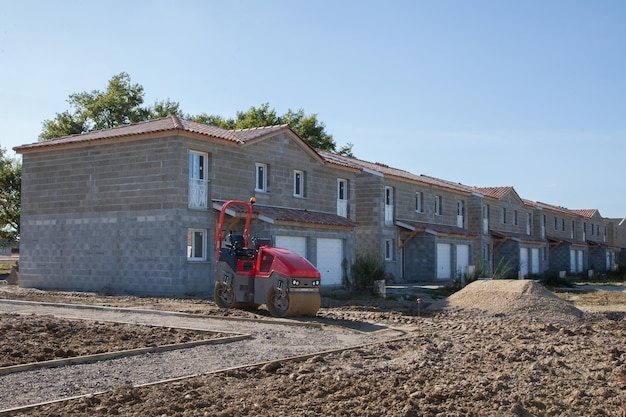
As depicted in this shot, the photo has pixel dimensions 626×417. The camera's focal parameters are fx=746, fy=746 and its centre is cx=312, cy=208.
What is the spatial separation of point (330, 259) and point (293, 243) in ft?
8.91

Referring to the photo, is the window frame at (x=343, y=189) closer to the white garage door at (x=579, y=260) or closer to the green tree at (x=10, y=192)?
the green tree at (x=10, y=192)

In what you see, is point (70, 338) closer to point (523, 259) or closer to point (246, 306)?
point (246, 306)

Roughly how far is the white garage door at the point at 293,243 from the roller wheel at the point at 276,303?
32.0ft

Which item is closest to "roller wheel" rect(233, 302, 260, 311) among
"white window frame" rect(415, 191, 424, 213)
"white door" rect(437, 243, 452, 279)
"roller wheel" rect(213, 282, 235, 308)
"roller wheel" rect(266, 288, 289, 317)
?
"roller wheel" rect(213, 282, 235, 308)

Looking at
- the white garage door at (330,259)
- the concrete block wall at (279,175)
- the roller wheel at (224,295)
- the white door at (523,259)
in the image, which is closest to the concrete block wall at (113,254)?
the concrete block wall at (279,175)

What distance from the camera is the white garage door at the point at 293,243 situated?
25841 millimetres

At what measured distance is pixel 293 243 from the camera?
2650cm

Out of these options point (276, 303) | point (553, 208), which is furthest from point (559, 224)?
point (276, 303)

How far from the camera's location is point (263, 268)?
16125mm

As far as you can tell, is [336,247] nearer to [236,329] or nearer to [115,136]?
[115,136]

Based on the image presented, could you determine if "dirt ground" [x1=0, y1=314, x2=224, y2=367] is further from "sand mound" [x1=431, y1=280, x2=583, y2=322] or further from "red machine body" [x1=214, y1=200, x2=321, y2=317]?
"sand mound" [x1=431, y1=280, x2=583, y2=322]

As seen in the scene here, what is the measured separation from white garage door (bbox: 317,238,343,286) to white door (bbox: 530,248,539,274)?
25.6 metres

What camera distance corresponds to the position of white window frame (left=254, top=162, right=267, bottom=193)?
2705 cm

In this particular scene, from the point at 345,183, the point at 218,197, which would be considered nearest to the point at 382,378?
the point at 218,197
